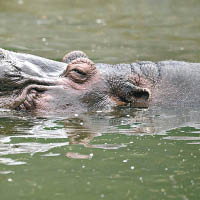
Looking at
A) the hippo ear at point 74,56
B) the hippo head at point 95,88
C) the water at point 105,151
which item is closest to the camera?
the water at point 105,151

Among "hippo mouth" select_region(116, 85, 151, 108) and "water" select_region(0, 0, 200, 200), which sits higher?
"hippo mouth" select_region(116, 85, 151, 108)

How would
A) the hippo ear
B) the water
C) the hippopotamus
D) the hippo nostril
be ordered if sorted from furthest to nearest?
the hippo ear < the hippo nostril < the hippopotamus < the water

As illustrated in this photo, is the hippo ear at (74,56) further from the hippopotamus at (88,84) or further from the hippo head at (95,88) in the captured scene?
the hippo head at (95,88)

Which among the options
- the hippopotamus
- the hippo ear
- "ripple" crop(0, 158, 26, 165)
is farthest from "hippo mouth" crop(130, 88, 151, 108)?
"ripple" crop(0, 158, 26, 165)

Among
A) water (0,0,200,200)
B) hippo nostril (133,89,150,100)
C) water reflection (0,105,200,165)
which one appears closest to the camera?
water (0,0,200,200)

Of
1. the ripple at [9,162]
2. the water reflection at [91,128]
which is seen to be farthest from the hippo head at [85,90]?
the ripple at [9,162]

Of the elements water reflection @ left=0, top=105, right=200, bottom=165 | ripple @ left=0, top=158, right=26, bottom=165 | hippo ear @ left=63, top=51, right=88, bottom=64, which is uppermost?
hippo ear @ left=63, top=51, right=88, bottom=64

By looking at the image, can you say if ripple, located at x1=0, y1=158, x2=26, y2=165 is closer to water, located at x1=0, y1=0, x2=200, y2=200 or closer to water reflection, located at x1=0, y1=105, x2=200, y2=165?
water, located at x1=0, y1=0, x2=200, y2=200

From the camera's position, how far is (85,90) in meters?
8.41

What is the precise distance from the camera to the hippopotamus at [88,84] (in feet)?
27.0

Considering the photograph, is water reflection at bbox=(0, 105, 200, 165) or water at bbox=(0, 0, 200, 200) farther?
water reflection at bbox=(0, 105, 200, 165)

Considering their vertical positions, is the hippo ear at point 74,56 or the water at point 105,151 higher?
the hippo ear at point 74,56

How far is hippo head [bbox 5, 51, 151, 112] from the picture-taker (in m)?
8.28

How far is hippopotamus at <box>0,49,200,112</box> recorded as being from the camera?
824 cm
